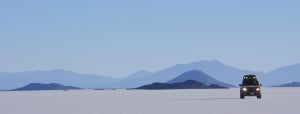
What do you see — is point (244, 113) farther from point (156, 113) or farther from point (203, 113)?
point (156, 113)

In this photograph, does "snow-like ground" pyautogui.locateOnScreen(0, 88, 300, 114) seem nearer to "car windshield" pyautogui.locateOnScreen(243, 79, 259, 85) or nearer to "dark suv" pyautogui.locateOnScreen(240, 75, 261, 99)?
"dark suv" pyautogui.locateOnScreen(240, 75, 261, 99)

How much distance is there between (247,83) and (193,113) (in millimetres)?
25864

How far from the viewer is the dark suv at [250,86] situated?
5459 cm

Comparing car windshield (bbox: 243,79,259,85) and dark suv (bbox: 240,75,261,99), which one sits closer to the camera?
dark suv (bbox: 240,75,261,99)

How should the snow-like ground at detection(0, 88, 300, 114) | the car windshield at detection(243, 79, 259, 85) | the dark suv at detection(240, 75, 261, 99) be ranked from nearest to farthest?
the snow-like ground at detection(0, 88, 300, 114) → the dark suv at detection(240, 75, 261, 99) → the car windshield at detection(243, 79, 259, 85)

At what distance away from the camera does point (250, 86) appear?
54625 mm

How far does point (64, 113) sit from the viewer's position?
30.4 m

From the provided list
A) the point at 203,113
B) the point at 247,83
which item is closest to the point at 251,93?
the point at 247,83

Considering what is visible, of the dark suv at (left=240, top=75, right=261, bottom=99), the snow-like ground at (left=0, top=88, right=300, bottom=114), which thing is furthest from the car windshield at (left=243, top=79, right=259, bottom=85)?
the snow-like ground at (left=0, top=88, right=300, bottom=114)

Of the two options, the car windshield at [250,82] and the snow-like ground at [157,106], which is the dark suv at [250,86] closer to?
the car windshield at [250,82]

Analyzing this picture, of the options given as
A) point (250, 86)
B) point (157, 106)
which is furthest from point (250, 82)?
point (157, 106)

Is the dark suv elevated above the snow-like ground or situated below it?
above

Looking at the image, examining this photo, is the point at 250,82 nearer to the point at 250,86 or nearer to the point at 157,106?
the point at 250,86

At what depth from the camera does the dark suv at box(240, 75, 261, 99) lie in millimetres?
54594
